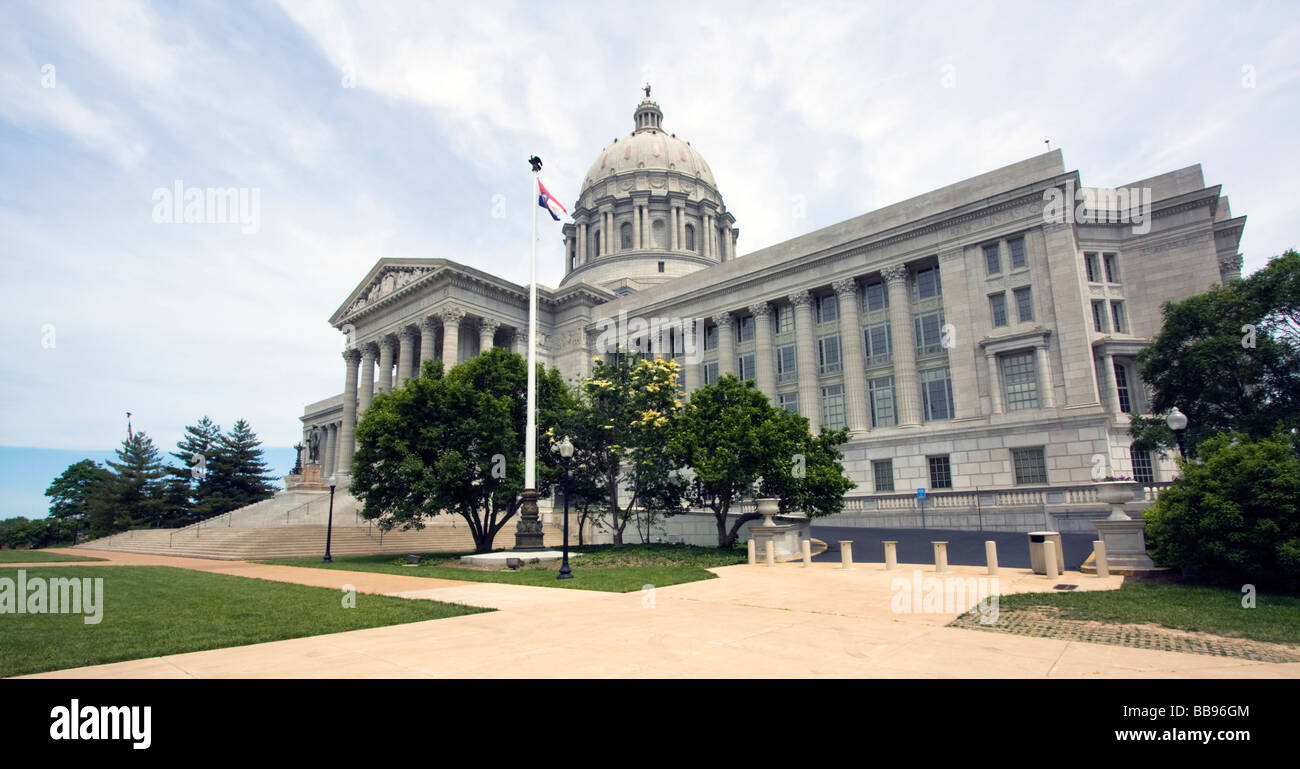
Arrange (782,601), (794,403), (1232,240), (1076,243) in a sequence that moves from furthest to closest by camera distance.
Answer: (794,403), (1232,240), (1076,243), (782,601)

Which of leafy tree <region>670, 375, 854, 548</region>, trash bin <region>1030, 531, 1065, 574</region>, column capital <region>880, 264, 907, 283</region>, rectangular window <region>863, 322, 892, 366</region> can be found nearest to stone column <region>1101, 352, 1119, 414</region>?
rectangular window <region>863, 322, 892, 366</region>

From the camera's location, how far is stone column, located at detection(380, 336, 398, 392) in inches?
2366

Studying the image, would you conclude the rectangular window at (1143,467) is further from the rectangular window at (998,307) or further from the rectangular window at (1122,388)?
the rectangular window at (998,307)

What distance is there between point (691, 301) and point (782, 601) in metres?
42.8

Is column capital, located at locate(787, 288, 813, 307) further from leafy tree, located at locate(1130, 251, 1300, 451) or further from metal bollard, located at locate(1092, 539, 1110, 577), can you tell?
metal bollard, located at locate(1092, 539, 1110, 577)

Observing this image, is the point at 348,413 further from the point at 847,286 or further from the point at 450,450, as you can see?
the point at 847,286

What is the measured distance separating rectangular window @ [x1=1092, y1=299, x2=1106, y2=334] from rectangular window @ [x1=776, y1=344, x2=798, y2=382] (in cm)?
1829

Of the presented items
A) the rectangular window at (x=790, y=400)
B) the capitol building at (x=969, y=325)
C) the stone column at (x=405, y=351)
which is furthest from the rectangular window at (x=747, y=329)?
the stone column at (x=405, y=351)

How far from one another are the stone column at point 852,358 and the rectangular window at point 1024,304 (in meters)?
9.64

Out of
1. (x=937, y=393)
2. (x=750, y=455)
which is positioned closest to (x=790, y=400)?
(x=937, y=393)

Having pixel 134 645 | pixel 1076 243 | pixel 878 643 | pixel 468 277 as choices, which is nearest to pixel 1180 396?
pixel 1076 243

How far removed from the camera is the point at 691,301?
5388 cm
